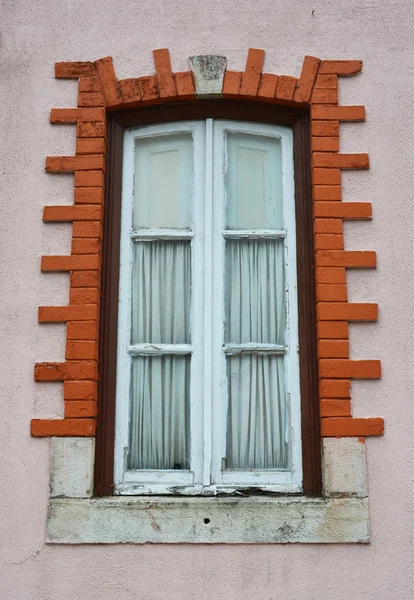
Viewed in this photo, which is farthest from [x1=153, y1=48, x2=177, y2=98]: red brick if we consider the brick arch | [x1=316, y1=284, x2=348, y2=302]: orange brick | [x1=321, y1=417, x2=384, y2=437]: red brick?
[x1=321, y1=417, x2=384, y2=437]: red brick

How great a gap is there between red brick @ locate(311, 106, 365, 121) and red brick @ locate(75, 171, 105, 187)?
1269mm

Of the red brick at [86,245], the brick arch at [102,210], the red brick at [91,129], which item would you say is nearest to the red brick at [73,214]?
the brick arch at [102,210]

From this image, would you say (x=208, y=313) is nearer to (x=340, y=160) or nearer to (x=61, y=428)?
(x=61, y=428)

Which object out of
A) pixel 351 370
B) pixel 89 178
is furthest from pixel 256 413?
pixel 89 178

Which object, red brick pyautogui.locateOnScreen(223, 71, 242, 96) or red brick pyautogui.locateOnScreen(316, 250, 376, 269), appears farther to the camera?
red brick pyautogui.locateOnScreen(223, 71, 242, 96)

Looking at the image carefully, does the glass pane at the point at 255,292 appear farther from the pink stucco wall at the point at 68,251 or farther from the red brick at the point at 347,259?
the pink stucco wall at the point at 68,251

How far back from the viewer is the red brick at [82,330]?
4.13 metres

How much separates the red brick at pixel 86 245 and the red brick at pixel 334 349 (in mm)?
1339

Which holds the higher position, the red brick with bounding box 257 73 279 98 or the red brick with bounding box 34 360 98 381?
the red brick with bounding box 257 73 279 98

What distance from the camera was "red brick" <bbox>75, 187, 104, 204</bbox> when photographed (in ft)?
14.2

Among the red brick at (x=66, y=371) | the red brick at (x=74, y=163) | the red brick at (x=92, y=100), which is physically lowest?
the red brick at (x=66, y=371)

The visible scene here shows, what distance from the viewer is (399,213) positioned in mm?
4273

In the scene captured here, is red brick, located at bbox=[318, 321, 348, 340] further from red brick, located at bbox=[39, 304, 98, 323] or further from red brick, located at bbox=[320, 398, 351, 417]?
red brick, located at bbox=[39, 304, 98, 323]

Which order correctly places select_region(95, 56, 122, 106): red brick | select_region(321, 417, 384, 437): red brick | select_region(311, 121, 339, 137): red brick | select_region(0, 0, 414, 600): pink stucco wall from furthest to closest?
select_region(95, 56, 122, 106): red brick < select_region(311, 121, 339, 137): red brick < select_region(321, 417, 384, 437): red brick < select_region(0, 0, 414, 600): pink stucco wall
